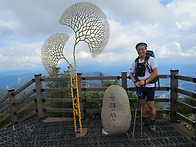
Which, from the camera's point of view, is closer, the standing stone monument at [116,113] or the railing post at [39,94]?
the standing stone monument at [116,113]

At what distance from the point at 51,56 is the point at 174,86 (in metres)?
3.52

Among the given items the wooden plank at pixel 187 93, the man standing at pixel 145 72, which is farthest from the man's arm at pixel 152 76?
the wooden plank at pixel 187 93

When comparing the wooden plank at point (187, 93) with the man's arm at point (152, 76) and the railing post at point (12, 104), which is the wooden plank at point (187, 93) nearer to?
the man's arm at point (152, 76)

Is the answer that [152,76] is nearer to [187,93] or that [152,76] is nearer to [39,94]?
[187,93]

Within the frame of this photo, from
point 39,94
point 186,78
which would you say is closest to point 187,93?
point 186,78

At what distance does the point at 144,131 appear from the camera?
3611 mm

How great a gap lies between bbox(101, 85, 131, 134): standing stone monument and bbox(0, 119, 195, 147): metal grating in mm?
190

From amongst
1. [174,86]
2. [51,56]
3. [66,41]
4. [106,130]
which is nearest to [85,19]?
[66,41]

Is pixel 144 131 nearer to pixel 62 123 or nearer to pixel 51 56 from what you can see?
pixel 62 123

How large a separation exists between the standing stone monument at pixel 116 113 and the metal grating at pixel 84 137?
190mm

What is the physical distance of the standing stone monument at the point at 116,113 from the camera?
Answer: 3459mm

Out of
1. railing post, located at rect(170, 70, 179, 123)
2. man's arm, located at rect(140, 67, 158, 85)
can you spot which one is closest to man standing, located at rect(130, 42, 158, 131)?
man's arm, located at rect(140, 67, 158, 85)

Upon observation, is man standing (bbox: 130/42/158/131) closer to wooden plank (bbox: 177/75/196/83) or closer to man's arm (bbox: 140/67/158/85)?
man's arm (bbox: 140/67/158/85)

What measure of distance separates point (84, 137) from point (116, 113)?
101cm
